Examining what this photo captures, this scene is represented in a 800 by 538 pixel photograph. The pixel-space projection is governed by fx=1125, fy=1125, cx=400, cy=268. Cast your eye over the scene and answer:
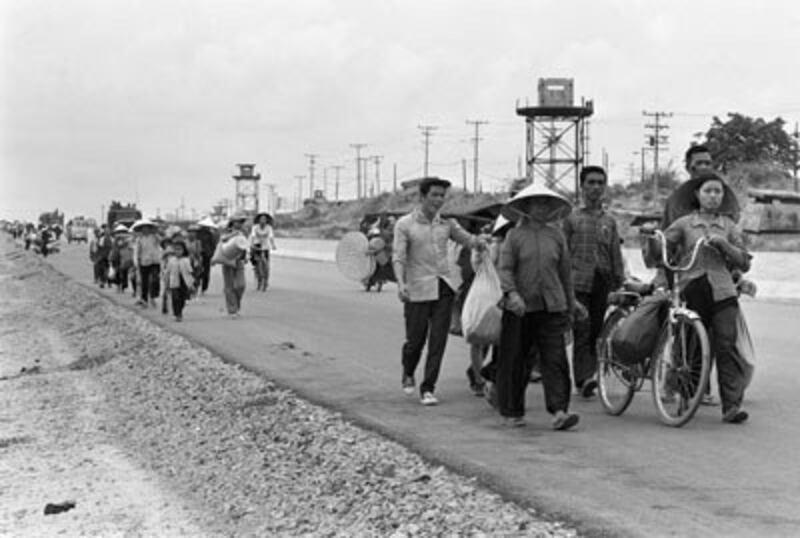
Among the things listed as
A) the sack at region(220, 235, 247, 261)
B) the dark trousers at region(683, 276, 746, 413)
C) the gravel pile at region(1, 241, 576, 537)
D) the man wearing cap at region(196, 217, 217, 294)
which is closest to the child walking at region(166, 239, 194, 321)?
the sack at region(220, 235, 247, 261)

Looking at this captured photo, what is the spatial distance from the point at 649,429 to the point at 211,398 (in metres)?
4.54

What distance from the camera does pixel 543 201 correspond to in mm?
8078

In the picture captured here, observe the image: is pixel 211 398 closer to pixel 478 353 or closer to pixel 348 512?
pixel 478 353

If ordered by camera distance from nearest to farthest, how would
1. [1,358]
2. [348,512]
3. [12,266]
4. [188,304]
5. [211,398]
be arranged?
[348,512] → [211,398] → [1,358] → [188,304] → [12,266]

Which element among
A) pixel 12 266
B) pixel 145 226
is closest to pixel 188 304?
pixel 145 226

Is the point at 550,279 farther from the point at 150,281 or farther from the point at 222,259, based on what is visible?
the point at 150,281

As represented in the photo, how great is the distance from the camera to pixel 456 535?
5.66 meters

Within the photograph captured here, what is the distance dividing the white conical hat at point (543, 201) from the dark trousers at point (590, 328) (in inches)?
45.7

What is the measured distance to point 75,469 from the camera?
27.9 feet

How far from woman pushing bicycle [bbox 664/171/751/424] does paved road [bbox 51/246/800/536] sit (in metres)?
0.40

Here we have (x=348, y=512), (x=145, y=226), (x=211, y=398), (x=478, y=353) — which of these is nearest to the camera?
(x=348, y=512)

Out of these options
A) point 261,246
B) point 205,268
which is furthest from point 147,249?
point 261,246

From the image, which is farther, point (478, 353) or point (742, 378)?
point (478, 353)

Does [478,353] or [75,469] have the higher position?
[478,353]
